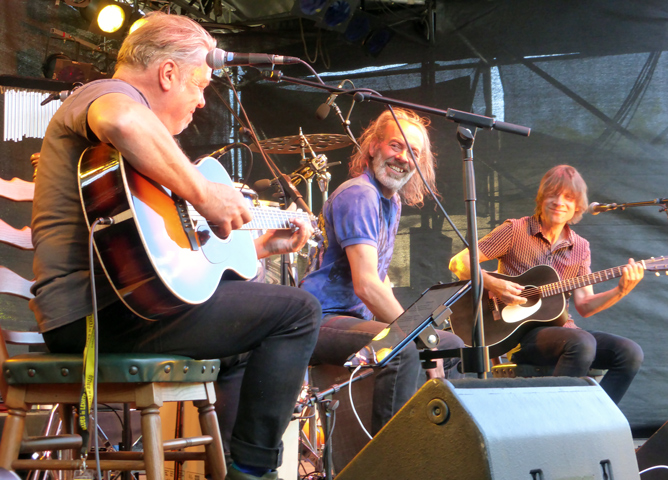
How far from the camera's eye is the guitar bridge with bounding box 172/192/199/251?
5.38ft

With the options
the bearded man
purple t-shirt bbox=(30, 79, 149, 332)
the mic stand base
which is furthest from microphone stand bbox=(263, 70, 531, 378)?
purple t-shirt bbox=(30, 79, 149, 332)

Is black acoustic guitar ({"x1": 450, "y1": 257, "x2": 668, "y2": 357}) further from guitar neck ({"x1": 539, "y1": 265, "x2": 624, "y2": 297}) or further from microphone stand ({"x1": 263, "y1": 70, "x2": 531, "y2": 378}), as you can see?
microphone stand ({"x1": 263, "y1": 70, "x2": 531, "y2": 378})

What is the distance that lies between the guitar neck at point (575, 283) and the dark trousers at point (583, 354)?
0.78 ft

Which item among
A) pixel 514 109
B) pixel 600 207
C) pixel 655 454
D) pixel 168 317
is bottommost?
pixel 655 454

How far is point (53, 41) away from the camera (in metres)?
4.64

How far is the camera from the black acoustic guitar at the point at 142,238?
4.86 feet

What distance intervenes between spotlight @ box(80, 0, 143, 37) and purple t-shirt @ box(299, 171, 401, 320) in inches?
100.0

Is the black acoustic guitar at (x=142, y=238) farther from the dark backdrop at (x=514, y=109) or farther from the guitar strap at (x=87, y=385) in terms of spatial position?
the dark backdrop at (x=514, y=109)

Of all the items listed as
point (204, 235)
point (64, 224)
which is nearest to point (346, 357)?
point (204, 235)

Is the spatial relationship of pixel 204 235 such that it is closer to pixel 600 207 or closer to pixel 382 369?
pixel 382 369

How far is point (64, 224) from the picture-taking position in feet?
5.18

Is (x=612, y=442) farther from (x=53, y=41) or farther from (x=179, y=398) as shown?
(x=53, y=41)

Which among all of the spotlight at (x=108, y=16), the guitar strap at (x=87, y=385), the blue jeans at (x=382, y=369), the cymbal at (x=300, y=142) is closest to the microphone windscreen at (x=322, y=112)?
the blue jeans at (x=382, y=369)

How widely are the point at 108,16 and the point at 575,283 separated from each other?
3.73 meters
